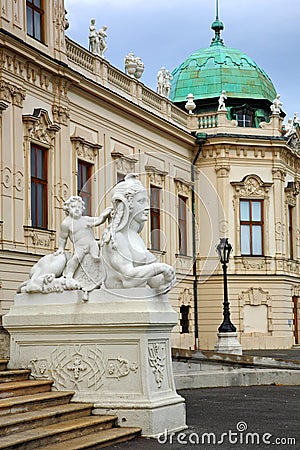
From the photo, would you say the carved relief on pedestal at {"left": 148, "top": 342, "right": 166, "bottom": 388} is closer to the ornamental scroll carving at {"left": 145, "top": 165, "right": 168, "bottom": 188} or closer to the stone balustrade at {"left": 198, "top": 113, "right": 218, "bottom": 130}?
the ornamental scroll carving at {"left": 145, "top": 165, "right": 168, "bottom": 188}

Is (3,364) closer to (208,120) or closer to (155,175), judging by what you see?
(155,175)

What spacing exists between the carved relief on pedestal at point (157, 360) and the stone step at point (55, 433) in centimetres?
73

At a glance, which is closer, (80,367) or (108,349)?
(108,349)

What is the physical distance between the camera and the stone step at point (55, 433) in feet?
28.1

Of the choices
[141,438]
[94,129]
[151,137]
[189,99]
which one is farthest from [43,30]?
[141,438]

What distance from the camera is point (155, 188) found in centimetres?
3097

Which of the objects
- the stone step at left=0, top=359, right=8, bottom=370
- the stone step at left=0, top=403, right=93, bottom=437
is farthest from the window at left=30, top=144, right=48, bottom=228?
the stone step at left=0, top=403, right=93, bottom=437

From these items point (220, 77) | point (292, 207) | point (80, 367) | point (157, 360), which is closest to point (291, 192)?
point (292, 207)

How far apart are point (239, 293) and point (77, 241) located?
24454mm

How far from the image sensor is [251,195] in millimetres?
36281

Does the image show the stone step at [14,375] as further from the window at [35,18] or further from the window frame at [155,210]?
the window frame at [155,210]

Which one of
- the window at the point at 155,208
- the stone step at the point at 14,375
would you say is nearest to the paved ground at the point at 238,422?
the stone step at the point at 14,375

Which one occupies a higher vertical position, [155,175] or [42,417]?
[155,175]

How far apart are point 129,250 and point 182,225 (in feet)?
69.0
